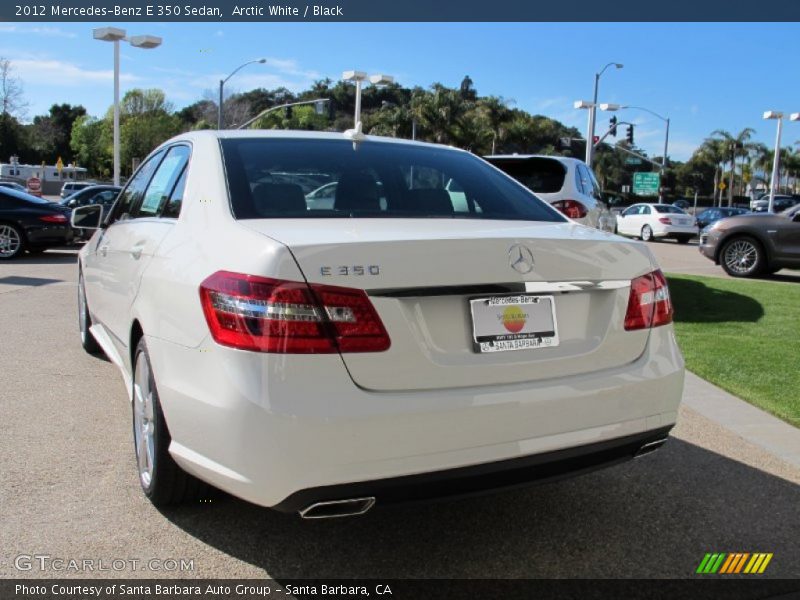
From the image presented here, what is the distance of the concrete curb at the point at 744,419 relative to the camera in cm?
420

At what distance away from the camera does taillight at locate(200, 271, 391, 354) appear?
227cm

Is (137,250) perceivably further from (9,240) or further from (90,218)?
(9,240)

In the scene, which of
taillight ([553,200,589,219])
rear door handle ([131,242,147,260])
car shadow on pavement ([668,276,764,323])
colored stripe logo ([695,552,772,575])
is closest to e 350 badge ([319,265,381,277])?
rear door handle ([131,242,147,260])

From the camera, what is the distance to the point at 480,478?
2455 mm

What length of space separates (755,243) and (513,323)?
1280 cm

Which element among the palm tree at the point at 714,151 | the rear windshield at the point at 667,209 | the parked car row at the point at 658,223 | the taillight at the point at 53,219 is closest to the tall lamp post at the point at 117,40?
the taillight at the point at 53,219

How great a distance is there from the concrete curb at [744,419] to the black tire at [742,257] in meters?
9.04

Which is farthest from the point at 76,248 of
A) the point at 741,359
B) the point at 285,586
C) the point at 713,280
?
the point at 285,586

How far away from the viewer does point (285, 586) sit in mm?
2621

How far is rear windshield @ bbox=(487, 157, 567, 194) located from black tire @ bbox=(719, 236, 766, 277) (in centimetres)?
649

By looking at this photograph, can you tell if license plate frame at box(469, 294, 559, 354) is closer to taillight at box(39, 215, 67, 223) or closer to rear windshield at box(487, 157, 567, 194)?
rear windshield at box(487, 157, 567, 194)

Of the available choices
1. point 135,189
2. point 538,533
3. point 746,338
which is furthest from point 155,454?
point 746,338

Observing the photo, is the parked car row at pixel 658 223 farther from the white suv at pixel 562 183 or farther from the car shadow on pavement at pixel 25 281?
the car shadow on pavement at pixel 25 281

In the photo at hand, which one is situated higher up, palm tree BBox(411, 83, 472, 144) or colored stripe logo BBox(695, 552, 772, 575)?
palm tree BBox(411, 83, 472, 144)
